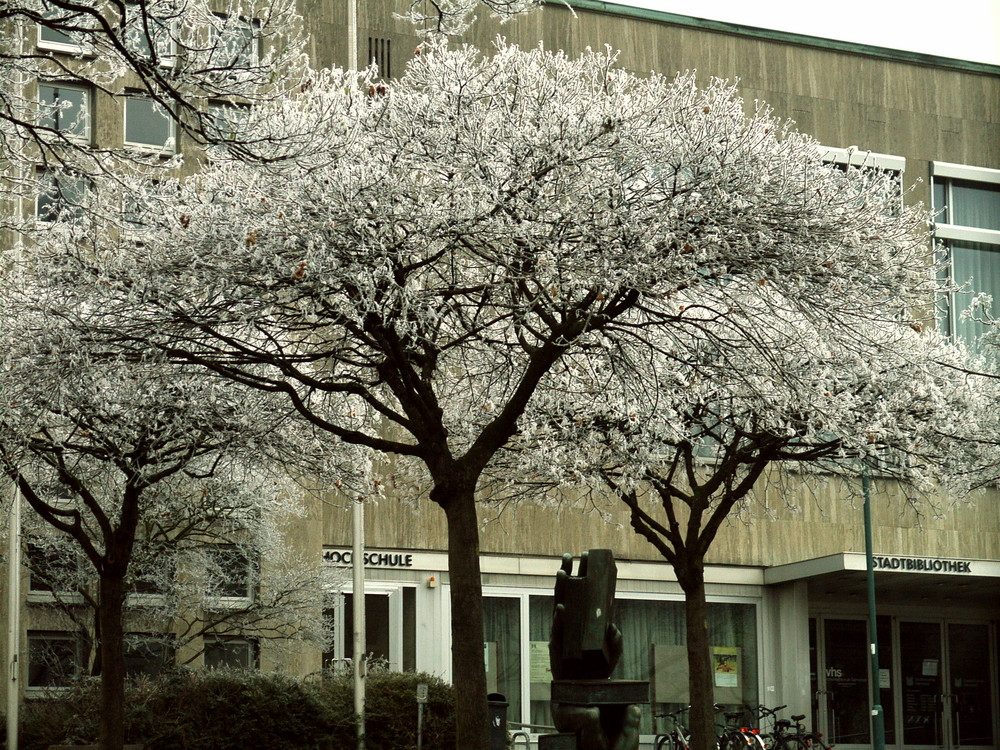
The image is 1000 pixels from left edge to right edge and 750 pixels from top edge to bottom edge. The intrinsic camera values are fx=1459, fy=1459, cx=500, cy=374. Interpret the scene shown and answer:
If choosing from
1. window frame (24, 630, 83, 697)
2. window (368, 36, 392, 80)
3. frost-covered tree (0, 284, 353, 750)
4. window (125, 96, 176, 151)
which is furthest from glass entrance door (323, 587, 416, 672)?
window (368, 36, 392, 80)

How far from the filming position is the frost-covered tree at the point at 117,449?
15.5m

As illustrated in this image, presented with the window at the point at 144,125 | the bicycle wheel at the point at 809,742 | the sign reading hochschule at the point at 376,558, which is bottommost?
the bicycle wheel at the point at 809,742

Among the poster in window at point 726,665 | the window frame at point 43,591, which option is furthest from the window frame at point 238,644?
the poster in window at point 726,665

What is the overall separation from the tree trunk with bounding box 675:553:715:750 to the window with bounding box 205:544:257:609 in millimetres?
9501

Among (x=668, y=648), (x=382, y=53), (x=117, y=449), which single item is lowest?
(x=668, y=648)

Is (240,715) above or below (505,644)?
below

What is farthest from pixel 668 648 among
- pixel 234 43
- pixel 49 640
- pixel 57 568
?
pixel 234 43

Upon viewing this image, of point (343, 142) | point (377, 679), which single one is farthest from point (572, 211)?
point (377, 679)

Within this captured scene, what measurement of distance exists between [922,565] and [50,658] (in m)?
19.3

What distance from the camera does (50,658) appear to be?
28.6m

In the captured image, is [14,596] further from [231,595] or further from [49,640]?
[231,595]

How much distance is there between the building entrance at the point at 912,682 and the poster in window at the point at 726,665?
99.1 inches

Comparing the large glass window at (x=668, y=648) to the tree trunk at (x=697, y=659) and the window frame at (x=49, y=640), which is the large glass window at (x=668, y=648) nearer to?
the window frame at (x=49, y=640)

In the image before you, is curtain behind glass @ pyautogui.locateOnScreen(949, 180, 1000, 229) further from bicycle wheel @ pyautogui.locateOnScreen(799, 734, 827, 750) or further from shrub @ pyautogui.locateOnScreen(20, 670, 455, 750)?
shrub @ pyautogui.locateOnScreen(20, 670, 455, 750)
